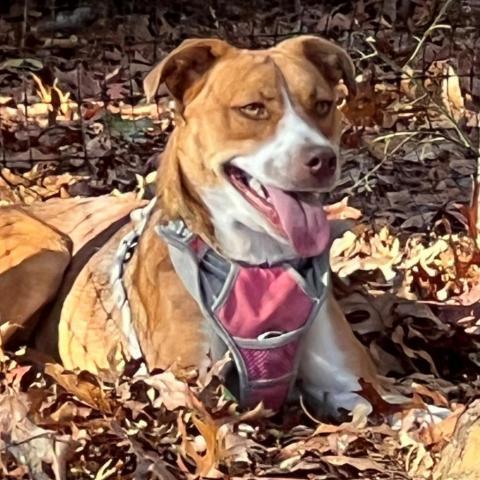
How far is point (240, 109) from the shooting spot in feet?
15.0

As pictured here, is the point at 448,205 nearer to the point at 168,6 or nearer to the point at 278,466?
the point at 278,466

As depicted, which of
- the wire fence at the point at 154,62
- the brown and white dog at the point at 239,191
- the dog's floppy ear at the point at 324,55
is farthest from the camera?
the wire fence at the point at 154,62

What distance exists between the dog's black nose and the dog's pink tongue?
0.47ft

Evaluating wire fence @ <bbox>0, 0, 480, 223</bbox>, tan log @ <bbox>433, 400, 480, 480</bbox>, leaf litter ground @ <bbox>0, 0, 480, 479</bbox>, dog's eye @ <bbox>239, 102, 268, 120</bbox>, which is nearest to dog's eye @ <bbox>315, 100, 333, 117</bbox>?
dog's eye @ <bbox>239, 102, 268, 120</bbox>

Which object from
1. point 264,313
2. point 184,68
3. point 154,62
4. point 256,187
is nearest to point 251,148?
point 256,187

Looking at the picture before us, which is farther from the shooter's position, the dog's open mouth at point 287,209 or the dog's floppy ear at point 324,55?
the dog's floppy ear at point 324,55

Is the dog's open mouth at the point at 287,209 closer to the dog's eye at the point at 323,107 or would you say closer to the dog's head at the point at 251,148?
the dog's head at the point at 251,148

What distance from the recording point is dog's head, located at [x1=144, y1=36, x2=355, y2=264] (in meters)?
4.48

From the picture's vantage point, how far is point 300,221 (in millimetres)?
4555

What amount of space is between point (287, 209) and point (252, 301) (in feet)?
1.05

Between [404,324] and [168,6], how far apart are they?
6.69 m

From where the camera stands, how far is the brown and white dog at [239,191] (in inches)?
178

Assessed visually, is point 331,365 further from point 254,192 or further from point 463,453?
point 463,453

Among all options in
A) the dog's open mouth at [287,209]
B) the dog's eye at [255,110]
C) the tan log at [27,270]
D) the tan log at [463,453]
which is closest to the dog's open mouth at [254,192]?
the dog's open mouth at [287,209]
